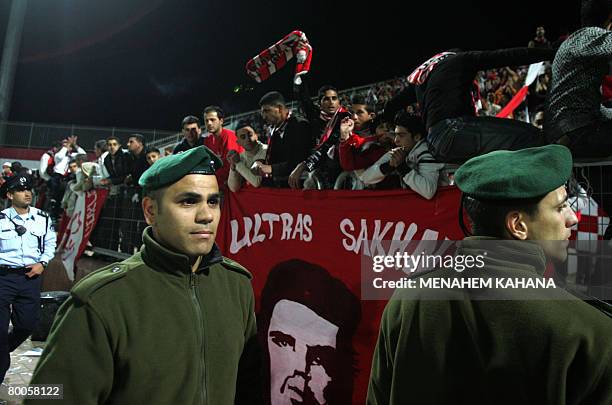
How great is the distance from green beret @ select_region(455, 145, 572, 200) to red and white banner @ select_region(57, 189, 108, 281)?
8.01 metres

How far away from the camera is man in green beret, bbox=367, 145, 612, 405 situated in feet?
4.14

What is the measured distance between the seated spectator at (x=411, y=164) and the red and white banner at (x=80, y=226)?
636cm

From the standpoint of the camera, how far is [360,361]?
341cm

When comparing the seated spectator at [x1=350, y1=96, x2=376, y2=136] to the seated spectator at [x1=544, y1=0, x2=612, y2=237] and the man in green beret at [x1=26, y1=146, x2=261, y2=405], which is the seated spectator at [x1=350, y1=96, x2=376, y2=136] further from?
the man in green beret at [x1=26, y1=146, x2=261, y2=405]

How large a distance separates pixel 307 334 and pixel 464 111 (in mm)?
2093

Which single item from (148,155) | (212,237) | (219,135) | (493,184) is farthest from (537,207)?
(148,155)

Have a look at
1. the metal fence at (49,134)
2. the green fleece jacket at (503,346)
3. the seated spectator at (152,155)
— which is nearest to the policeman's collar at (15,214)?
the seated spectator at (152,155)

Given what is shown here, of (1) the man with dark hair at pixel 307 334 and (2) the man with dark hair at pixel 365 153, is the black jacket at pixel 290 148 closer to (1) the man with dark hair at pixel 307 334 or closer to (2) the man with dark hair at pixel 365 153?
(2) the man with dark hair at pixel 365 153

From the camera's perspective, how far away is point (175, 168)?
194 centimetres

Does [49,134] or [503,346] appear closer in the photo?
[503,346]

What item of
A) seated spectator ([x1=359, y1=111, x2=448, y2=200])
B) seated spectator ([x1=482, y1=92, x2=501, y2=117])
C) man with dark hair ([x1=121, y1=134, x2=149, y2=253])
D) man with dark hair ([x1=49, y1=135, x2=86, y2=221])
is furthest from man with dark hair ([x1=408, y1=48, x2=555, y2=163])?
man with dark hair ([x1=49, y1=135, x2=86, y2=221])

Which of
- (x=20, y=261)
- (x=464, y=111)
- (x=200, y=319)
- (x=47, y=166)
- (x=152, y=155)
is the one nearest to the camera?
(x=200, y=319)

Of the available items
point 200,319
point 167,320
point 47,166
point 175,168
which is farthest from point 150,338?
point 47,166

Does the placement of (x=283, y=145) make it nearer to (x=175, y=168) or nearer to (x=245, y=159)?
(x=245, y=159)
